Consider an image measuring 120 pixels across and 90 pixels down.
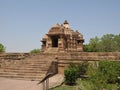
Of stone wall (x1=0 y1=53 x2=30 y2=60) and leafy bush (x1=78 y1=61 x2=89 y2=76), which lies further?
stone wall (x1=0 y1=53 x2=30 y2=60)

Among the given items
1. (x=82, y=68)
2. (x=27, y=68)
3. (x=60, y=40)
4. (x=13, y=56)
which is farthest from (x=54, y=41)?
(x=82, y=68)

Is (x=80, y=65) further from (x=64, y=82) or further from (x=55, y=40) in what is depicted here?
Answer: (x=55, y=40)

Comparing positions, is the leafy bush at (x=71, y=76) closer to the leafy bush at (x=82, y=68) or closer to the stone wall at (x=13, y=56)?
the leafy bush at (x=82, y=68)

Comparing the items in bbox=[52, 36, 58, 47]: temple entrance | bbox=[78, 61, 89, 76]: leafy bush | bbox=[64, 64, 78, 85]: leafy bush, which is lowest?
bbox=[64, 64, 78, 85]: leafy bush

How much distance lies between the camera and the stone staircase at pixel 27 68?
12.6 m

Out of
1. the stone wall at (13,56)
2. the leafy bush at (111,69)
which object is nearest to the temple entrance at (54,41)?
the stone wall at (13,56)

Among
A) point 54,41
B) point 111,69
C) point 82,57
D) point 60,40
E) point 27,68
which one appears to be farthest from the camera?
point 54,41

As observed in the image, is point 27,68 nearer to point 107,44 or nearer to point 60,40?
point 60,40

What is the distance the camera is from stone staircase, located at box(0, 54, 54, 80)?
1263 cm

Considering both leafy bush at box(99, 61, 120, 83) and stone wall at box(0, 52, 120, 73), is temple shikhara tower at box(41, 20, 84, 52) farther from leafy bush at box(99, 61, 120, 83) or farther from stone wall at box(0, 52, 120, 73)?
leafy bush at box(99, 61, 120, 83)

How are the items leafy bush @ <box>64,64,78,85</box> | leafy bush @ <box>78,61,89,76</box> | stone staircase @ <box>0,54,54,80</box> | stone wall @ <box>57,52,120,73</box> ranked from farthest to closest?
stone wall @ <box>57,52,120,73</box>
leafy bush @ <box>78,61,89,76</box>
stone staircase @ <box>0,54,54,80</box>
leafy bush @ <box>64,64,78,85</box>

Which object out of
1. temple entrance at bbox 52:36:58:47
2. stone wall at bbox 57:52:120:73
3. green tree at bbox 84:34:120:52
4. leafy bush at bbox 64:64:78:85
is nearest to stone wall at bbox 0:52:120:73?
stone wall at bbox 57:52:120:73

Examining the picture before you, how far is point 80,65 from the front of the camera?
1323 cm

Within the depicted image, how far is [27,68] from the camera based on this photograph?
13.7m
